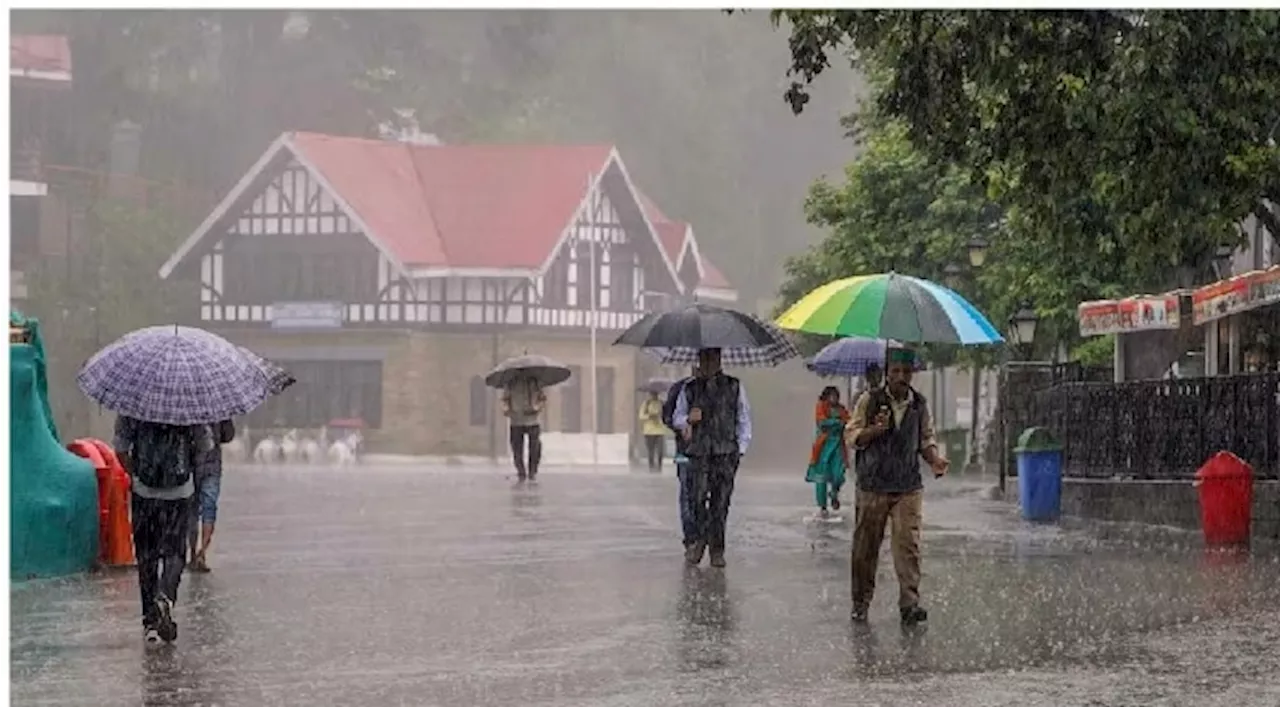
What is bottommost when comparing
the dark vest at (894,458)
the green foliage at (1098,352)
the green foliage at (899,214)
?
the dark vest at (894,458)

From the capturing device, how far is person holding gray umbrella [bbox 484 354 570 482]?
29781 millimetres

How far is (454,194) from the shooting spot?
62.3 m

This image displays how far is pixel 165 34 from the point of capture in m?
69.0

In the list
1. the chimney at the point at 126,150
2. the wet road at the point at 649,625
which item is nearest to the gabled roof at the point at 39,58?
the chimney at the point at 126,150

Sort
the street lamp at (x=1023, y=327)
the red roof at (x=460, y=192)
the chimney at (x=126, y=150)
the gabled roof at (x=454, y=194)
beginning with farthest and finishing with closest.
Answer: the chimney at (x=126, y=150)
the red roof at (x=460, y=192)
the gabled roof at (x=454, y=194)
the street lamp at (x=1023, y=327)

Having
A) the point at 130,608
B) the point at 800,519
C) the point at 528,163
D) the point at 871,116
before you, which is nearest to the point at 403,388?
the point at 528,163

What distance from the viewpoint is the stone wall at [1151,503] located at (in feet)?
63.8

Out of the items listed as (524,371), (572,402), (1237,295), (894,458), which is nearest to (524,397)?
(524,371)

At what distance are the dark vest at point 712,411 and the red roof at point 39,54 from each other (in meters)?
39.1

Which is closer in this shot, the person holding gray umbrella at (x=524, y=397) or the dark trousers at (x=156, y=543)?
the dark trousers at (x=156, y=543)

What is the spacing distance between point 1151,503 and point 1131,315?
4274 mm

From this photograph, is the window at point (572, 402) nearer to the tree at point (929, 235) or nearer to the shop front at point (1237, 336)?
the tree at point (929, 235)

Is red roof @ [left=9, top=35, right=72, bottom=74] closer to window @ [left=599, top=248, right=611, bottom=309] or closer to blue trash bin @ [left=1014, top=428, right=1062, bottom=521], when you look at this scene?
window @ [left=599, top=248, right=611, bottom=309]

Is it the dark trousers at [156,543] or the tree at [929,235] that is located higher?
the tree at [929,235]
